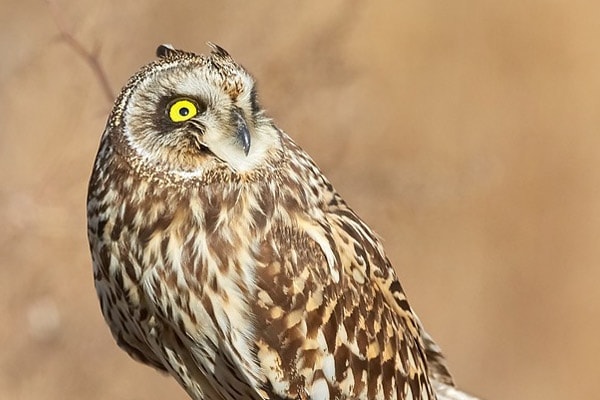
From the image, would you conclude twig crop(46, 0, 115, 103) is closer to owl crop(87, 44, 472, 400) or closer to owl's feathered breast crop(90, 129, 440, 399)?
owl crop(87, 44, 472, 400)

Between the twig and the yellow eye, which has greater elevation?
the twig

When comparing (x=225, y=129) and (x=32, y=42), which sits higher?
(x=32, y=42)

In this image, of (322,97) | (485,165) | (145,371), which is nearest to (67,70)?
(322,97)

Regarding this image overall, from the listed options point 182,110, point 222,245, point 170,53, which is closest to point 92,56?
point 170,53

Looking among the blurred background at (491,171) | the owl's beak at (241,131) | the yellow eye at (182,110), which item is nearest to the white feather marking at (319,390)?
the owl's beak at (241,131)

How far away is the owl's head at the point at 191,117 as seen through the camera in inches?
154

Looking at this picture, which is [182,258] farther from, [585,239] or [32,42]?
[585,239]

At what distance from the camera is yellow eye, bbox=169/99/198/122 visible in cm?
394

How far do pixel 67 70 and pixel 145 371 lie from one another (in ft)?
6.21

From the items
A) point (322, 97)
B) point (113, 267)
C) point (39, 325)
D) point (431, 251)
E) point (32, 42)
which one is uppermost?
point (431, 251)

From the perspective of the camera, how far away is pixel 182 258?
13.7 ft

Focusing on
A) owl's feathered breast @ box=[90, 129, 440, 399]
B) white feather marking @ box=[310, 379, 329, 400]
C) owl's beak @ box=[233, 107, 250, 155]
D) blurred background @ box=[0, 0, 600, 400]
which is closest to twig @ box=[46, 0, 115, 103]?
owl's feathered breast @ box=[90, 129, 440, 399]

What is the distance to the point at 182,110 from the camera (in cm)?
396

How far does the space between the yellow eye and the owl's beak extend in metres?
0.12
